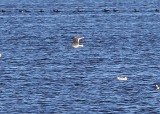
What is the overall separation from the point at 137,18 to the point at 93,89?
64038 mm

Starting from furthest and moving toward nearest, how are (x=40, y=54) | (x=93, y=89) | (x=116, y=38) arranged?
(x=116, y=38) < (x=40, y=54) < (x=93, y=89)

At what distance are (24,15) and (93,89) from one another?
7108 centimetres

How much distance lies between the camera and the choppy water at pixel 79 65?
58.5m

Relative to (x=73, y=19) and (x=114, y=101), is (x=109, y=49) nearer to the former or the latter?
(x=114, y=101)

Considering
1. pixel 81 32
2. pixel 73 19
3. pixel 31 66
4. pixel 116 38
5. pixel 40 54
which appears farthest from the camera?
pixel 73 19

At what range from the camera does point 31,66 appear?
7344cm

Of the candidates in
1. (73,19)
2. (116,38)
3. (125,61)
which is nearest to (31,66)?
(125,61)

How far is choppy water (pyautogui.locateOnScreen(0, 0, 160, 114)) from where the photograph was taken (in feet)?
192

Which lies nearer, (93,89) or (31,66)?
(93,89)

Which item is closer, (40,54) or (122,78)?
(122,78)

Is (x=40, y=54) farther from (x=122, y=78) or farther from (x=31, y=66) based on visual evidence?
(x=122, y=78)

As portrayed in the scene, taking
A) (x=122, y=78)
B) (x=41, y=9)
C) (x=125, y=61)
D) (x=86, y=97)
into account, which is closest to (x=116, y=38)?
(x=125, y=61)

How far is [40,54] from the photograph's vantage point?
81.5 m

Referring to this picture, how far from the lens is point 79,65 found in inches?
2923
